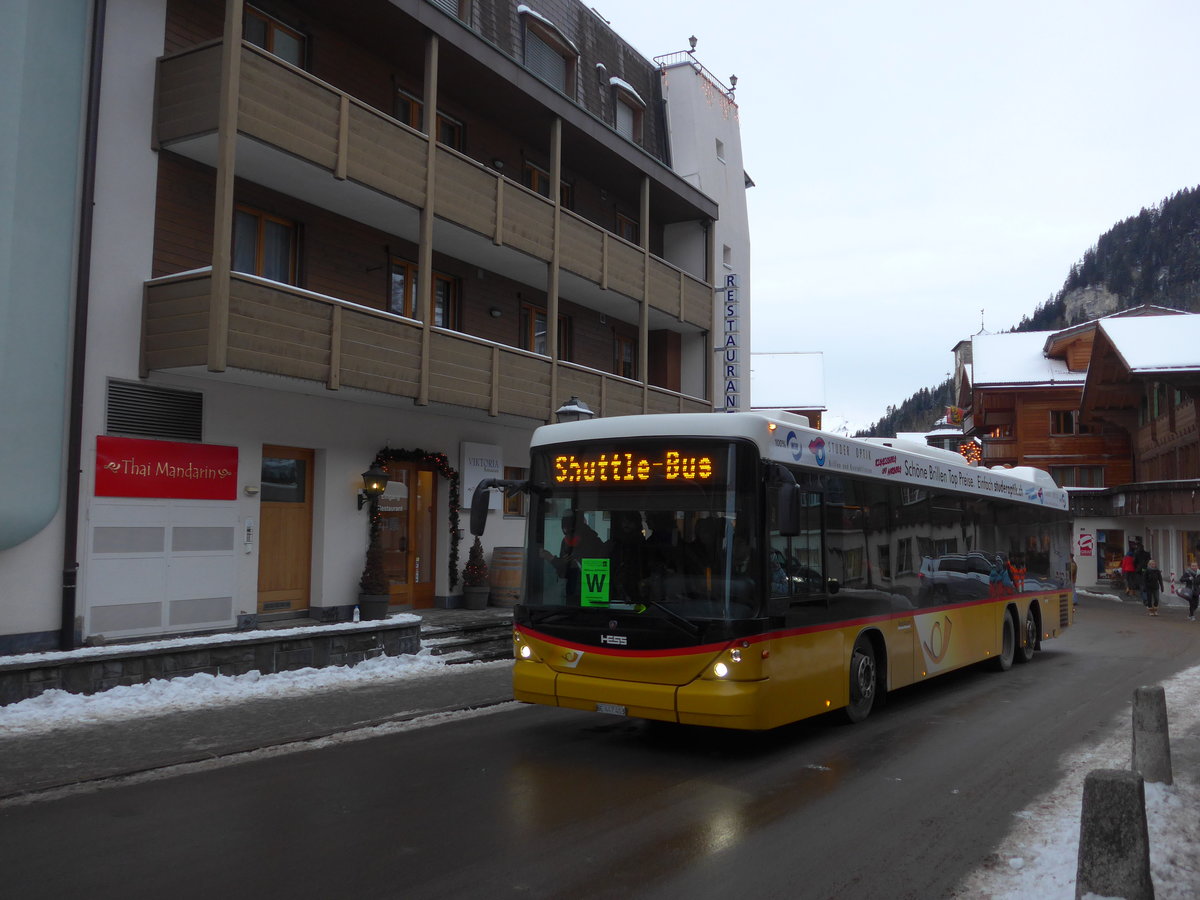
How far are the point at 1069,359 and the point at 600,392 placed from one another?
39934 mm

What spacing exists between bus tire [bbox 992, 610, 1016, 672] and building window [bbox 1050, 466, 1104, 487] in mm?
37214

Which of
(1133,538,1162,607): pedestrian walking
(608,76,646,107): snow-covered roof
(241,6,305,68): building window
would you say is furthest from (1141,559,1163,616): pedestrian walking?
(241,6,305,68): building window

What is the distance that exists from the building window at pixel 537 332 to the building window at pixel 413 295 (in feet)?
7.03

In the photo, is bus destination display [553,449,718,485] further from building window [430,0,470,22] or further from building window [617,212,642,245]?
building window [617,212,642,245]

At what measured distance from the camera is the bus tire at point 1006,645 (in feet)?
45.0

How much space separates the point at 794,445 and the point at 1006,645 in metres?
7.33

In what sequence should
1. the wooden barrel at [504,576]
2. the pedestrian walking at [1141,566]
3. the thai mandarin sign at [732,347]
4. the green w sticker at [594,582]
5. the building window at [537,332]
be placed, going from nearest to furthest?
the green w sticker at [594,582], the wooden barrel at [504,576], the building window at [537,332], the thai mandarin sign at [732,347], the pedestrian walking at [1141,566]

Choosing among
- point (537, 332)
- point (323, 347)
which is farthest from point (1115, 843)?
point (537, 332)

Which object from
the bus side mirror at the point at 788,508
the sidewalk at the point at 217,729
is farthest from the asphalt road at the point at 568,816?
the bus side mirror at the point at 788,508

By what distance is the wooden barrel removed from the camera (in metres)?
18.0

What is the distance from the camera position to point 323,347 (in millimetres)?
13398

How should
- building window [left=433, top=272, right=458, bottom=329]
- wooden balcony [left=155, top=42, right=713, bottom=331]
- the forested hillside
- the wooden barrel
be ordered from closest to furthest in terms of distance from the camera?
1. wooden balcony [left=155, top=42, right=713, bottom=331]
2. the wooden barrel
3. building window [left=433, top=272, right=458, bottom=329]
4. the forested hillside

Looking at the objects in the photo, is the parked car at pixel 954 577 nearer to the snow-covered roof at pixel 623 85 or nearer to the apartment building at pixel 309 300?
the apartment building at pixel 309 300

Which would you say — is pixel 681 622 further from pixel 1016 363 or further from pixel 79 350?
pixel 1016 363
